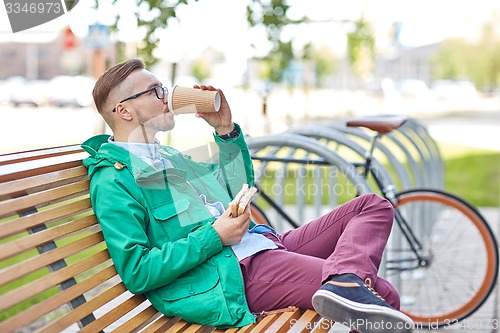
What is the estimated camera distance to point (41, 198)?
8.42ft

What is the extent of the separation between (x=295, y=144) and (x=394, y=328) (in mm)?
1603

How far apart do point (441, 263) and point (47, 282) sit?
13.1 ft

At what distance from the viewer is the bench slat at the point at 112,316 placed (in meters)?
2.44

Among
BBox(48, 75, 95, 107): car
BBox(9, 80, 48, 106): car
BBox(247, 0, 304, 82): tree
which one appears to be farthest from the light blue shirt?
BBox(9, 80, 48, 106): car

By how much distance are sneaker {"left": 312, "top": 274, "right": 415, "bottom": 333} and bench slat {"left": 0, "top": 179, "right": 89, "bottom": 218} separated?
36.7 inches

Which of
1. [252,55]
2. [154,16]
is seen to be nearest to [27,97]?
[252,55]

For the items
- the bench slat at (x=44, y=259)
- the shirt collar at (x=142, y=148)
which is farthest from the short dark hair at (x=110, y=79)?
the bench slat at (x=44, y=259)

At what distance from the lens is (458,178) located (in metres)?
11.5

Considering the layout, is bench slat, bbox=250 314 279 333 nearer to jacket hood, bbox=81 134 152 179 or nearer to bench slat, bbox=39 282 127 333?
bench slat, bbox=39 282 127 333

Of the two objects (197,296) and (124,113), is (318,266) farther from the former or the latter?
(124,113)

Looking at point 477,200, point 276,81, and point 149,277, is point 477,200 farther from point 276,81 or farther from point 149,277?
point 149,277

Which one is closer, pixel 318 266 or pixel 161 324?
pixel 161 324

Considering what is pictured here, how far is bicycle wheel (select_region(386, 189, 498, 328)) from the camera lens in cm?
418

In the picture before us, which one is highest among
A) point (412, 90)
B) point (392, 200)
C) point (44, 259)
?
point (44, 259)
